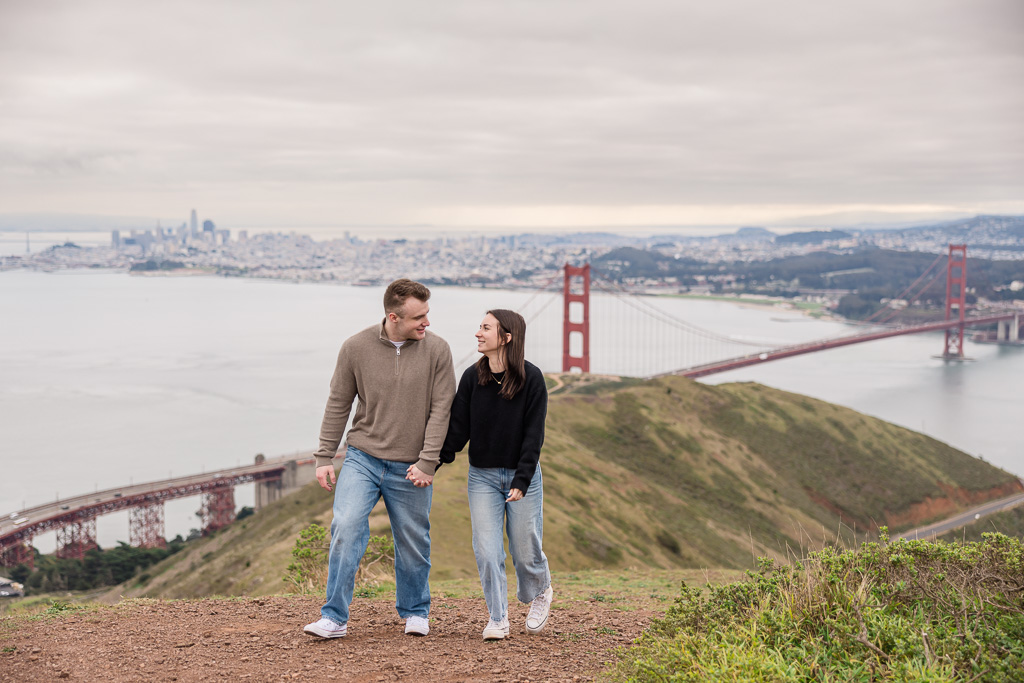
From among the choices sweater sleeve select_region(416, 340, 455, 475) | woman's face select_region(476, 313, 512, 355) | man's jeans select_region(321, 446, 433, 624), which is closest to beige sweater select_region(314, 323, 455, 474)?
sweater sleeve select_region(416, 340, 455, 475)

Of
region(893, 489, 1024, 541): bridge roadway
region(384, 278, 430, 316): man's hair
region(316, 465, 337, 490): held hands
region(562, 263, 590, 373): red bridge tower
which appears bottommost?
region(893, 489, 1024, 541): bridge roadway

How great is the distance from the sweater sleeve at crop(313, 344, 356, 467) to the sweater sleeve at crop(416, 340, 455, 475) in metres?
0.42

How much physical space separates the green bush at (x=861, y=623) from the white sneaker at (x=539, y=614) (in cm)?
54

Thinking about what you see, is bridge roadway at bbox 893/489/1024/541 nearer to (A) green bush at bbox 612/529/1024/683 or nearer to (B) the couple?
(A) green bush at bbox 612/529/1024/683

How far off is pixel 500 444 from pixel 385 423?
22.7 inches

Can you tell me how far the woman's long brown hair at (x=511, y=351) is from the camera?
13.0 feet

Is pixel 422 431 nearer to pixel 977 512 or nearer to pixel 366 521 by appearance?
pixel 366 521

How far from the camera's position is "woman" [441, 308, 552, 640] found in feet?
13.0

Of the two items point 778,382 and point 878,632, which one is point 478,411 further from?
point 778,382

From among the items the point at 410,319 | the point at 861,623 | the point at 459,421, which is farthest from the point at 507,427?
the point at 861,623

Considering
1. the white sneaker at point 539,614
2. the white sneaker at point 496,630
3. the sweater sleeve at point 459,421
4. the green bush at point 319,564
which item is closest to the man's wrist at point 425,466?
the sweater sleeve at point 459,421

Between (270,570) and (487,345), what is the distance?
10155 millimetres

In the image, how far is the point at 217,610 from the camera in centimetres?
505

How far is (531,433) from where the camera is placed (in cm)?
402
